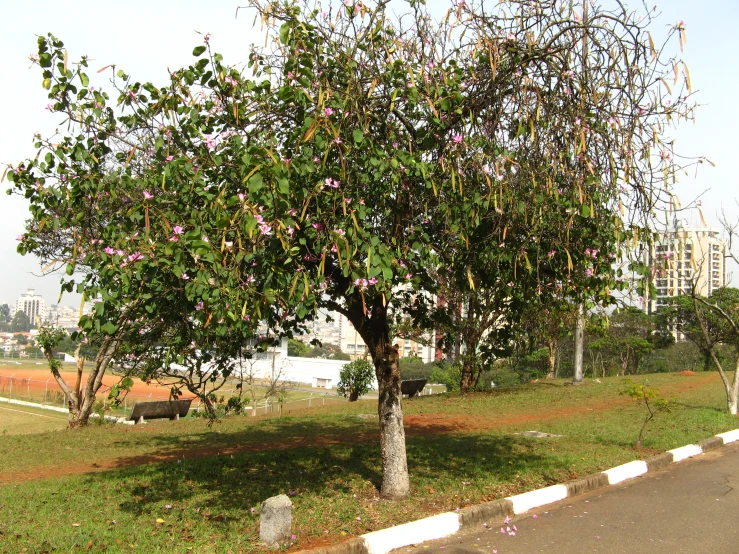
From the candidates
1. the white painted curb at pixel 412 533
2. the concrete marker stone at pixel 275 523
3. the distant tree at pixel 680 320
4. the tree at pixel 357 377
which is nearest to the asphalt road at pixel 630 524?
the white painted curb at pixel 412 533

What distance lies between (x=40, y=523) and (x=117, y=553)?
131cm

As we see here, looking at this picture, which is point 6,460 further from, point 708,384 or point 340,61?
point 708,384

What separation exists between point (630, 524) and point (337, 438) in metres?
5.87

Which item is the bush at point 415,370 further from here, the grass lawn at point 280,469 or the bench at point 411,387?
the grass lawn at point 280,469

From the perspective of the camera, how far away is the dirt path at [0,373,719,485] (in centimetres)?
873

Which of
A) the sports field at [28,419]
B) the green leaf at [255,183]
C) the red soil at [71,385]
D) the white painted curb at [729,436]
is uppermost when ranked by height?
the green leaf at [255,183]

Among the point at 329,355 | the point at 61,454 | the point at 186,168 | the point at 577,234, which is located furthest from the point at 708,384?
the point at 329,355

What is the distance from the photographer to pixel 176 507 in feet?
20.3

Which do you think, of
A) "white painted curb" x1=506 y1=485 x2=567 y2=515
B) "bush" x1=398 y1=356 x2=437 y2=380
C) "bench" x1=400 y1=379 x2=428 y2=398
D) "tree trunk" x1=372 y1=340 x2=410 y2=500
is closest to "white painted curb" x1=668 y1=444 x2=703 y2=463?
"white painted curb" x1=506 y1=485 x2=567 y2=515

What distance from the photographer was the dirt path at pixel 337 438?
8734 millimetres

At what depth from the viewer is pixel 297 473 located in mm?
7699

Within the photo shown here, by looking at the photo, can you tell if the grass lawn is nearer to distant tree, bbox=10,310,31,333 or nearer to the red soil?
the red soil

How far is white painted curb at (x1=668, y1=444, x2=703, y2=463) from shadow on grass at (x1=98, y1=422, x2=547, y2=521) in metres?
1.92

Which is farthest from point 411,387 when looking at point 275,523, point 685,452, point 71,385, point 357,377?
point 71,385
